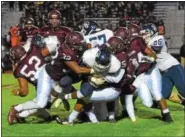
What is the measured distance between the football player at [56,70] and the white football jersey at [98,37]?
15.0 inches

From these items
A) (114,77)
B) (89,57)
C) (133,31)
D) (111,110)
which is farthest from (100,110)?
(133,31)

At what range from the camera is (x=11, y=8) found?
20250mm

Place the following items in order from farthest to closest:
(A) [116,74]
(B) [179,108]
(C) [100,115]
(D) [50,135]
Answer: (B) [179,108] → (C) [100,115] → (A) [116,74] → (D) [50,135]

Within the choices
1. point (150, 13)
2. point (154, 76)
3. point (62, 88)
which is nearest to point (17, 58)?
point (62, 88)

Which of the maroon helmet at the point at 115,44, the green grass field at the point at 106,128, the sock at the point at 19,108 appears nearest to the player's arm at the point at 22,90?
the sock at the point at 19,108

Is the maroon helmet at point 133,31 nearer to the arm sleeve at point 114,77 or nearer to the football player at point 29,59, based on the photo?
the arm sleeve at point 114,77

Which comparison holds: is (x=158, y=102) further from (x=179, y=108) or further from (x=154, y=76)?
(x=179, y=108)

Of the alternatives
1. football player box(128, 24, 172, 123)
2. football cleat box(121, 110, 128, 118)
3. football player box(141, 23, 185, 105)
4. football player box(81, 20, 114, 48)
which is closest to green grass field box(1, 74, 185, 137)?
football cleat box(121, 110, 128, 118)

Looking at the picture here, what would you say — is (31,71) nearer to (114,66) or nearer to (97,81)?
(97,81)

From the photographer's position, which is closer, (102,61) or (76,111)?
(102,61)

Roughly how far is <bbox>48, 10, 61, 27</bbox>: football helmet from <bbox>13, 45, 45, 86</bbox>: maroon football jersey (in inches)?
22.2

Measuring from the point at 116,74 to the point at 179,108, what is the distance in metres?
2.33

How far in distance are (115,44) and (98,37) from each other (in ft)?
1.58

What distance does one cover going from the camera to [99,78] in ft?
24.1
